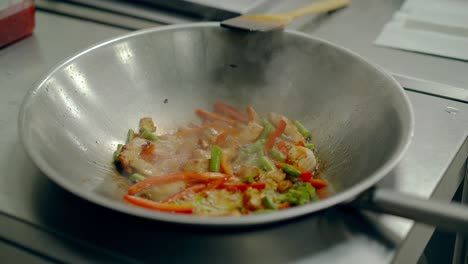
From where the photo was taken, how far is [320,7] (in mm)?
1346

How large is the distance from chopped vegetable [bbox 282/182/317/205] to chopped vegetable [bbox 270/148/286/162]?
11 cm

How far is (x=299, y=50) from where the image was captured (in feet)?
3.56

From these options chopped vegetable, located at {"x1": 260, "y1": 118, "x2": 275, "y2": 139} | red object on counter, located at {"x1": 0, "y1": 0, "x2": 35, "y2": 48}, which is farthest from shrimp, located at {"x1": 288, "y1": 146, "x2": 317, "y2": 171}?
red object on counter, located at {"x1": 0, "y1": 0, "x2": 35, "y2": 48}

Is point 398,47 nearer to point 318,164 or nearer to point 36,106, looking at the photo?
point 318,164

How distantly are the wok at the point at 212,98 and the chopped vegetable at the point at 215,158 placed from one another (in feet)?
0.58

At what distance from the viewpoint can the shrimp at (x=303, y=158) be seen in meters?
0.91

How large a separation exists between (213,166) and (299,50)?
349 mm

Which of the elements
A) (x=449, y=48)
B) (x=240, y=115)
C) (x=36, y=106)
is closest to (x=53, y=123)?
(x=36, y=106)

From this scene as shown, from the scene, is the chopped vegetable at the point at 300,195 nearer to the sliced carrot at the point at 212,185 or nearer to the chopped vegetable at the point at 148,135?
the sliced carrot at the point at 212,185

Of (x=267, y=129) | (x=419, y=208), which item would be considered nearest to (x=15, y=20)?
(x=267, y=129)

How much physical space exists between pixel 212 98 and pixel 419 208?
0.60 meters

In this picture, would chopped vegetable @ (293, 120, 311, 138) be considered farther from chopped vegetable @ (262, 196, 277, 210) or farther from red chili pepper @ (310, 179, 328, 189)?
chopped vegetable @ (262, 196, 277, 210)

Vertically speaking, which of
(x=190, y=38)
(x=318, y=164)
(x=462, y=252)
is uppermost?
(x=190, y=38)

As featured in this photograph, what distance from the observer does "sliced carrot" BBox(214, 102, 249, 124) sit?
1091mm
